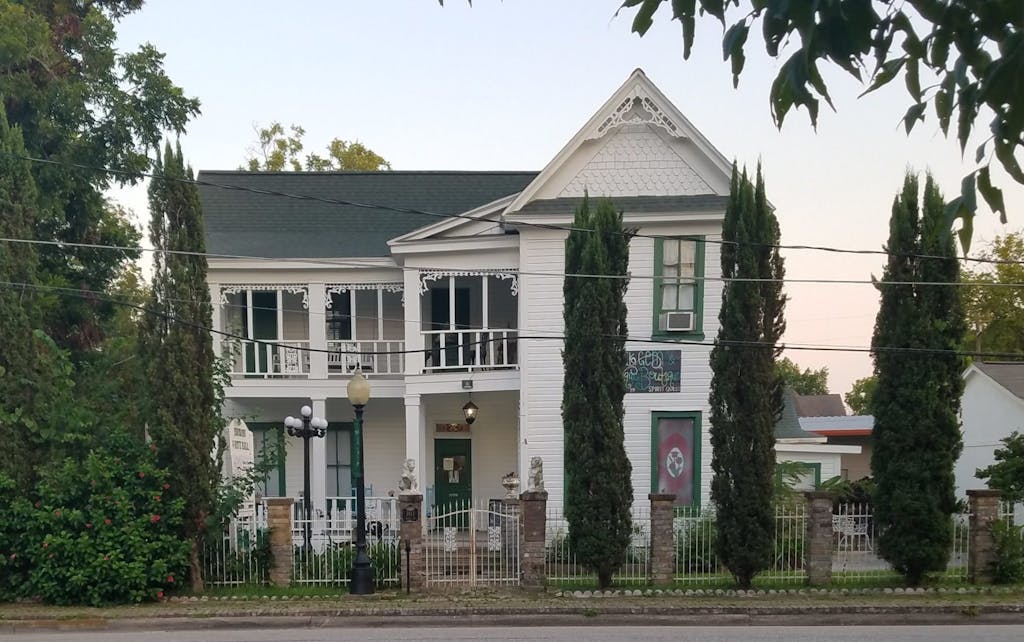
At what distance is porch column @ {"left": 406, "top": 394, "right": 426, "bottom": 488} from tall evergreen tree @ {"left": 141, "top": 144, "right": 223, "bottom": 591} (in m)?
6.62

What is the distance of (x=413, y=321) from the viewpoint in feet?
69.5

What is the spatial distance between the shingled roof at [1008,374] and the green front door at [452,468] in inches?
553

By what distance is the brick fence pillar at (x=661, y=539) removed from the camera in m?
15.2

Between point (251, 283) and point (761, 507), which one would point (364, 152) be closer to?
point (251, 283)

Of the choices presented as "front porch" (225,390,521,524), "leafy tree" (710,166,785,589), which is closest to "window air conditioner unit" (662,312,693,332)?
"leafy tree" (710,166,785,589)

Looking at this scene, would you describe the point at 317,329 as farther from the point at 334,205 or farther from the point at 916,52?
the point at 916,52

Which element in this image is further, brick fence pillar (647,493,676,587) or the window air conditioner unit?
the window air conditioner unit

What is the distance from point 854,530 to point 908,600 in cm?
216

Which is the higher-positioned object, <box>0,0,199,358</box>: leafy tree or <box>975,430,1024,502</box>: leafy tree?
<box>0,0,199,358</box>: leafy tree

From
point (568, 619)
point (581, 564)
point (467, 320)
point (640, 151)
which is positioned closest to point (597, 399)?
point (581, 564)

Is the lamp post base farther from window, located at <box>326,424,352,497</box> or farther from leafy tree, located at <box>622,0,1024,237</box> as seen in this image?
leafy tree, located at <box>622,0,1024,237</box>

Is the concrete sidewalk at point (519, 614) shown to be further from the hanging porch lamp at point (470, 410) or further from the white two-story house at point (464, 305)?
the hanging porch lamp at point (470, 410)

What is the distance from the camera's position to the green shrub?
1521 cm

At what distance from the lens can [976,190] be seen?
11.2 feet
